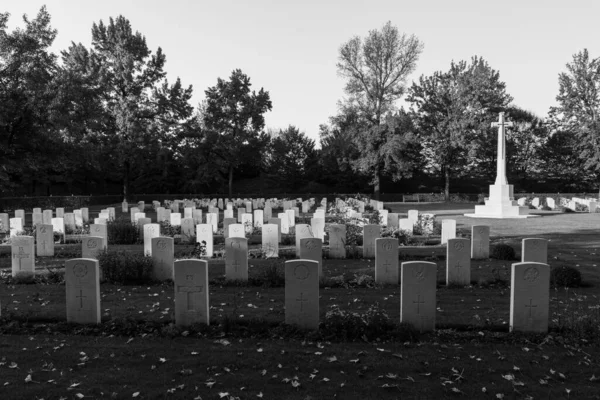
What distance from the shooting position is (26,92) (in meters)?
23.8

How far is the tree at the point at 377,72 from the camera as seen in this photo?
50.2 m

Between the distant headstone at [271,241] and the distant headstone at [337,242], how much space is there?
4.99 feet

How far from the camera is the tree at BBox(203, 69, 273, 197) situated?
158 feet

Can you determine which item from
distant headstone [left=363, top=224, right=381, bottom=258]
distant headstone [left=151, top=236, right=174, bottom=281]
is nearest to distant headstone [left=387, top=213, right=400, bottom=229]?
distant headstone [left=363, top=224, right=381, bottom=258]

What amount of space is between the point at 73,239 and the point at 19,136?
1161 centimetres

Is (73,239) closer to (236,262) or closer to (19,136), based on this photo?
(236,262)

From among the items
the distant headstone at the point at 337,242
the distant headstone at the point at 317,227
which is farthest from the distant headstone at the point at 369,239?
the distant headstone at the point at 317,227

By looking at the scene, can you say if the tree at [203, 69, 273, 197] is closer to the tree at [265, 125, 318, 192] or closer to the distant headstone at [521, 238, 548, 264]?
the tree at [265, 125, 318, 192]

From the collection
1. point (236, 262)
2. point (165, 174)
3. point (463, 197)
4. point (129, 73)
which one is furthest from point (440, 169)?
point (236, 262)

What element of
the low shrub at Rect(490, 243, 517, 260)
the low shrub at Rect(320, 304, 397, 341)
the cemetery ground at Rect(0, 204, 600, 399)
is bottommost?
the cemetery ground at Rect(0, 204, 600, 399)

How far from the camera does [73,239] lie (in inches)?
645

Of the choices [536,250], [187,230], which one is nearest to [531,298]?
[536,250]

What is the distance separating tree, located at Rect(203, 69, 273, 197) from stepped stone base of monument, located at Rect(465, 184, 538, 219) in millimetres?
26382

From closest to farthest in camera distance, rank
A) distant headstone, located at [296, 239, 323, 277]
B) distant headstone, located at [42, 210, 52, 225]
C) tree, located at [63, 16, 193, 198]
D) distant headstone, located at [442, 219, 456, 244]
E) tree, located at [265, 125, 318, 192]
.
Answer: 1. distant headstone, located at [296, 239, 323, 277]
2. distant headstone, located at [442, 219, 456, 244]
3. distant headstone, located at [42, 210, 52, 225]
4. tree, located at [63, 16, 193, 198]
5. tree, located at [265, 125, 318, 192]
